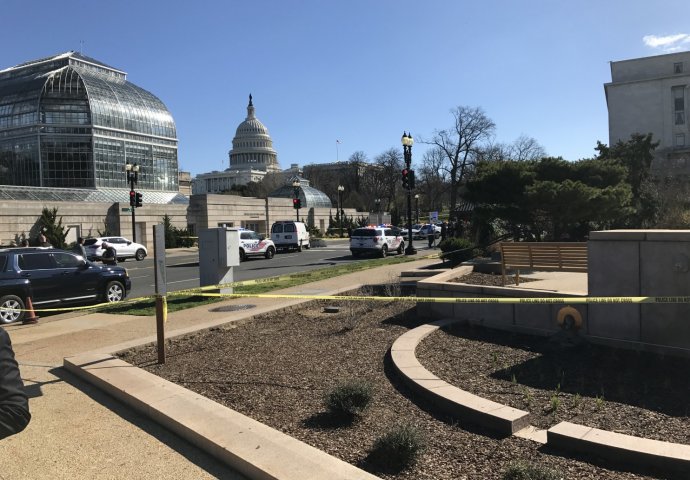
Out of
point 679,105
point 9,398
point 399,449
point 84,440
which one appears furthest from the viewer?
point 679,105

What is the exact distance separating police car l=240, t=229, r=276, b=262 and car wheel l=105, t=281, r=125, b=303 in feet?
51.2

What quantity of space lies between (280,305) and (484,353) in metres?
5.43

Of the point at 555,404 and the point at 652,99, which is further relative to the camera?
the point at 652,99

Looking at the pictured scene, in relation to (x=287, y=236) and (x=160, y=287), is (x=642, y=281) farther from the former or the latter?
(x=287, y=236)

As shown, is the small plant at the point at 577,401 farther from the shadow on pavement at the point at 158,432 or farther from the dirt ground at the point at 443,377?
the shadow on pavement at the point at 158,432

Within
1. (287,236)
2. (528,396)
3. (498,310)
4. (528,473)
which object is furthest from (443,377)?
(287,236)

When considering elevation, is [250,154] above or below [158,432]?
above

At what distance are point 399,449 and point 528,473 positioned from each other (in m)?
0.88

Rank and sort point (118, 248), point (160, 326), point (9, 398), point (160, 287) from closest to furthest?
point (9, 398) → point (160, 326) → point (160, 287) → point (118, 248)

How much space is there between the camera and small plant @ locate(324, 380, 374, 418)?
4.55 metres

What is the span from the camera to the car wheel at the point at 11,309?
11.6m

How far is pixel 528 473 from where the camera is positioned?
3164 mm

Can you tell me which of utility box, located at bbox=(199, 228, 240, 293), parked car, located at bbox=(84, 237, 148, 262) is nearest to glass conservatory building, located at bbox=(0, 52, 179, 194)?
parked car, located at bbox=(84, 237, 148, 262)

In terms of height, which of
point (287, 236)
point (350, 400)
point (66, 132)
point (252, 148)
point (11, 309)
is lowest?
point (11, 309)
